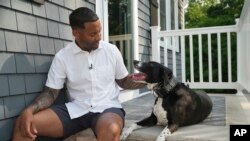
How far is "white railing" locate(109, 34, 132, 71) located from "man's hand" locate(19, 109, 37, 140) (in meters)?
2.25

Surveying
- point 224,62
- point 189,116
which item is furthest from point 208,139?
point 224,62

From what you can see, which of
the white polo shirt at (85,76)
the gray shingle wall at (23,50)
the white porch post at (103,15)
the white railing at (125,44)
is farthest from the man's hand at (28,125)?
the white railing at (125,44)

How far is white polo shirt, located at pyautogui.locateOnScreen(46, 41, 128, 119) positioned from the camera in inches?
96.6

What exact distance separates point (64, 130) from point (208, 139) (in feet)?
3.26

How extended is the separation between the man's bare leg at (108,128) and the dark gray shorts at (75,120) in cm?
12

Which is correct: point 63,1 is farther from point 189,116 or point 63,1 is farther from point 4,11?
point 189,116

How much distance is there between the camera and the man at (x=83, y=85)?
2.27 m

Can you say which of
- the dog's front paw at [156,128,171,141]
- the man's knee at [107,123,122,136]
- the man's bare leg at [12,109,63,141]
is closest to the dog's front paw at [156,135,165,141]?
the dog's front paw at [156,128,171,141]

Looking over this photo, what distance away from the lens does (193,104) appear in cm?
264

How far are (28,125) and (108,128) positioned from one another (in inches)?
19.4

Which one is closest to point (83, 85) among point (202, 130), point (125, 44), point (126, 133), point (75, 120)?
point (75, 120)

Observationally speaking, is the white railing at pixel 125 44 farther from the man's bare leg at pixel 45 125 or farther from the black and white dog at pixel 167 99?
the man's bare leg at pixel 45 125

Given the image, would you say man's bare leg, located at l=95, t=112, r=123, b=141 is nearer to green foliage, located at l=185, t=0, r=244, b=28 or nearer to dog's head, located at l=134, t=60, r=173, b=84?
dog's head, located at l=134, t=60, r=173, b=84

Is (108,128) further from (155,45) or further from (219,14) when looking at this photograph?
(219,14)
